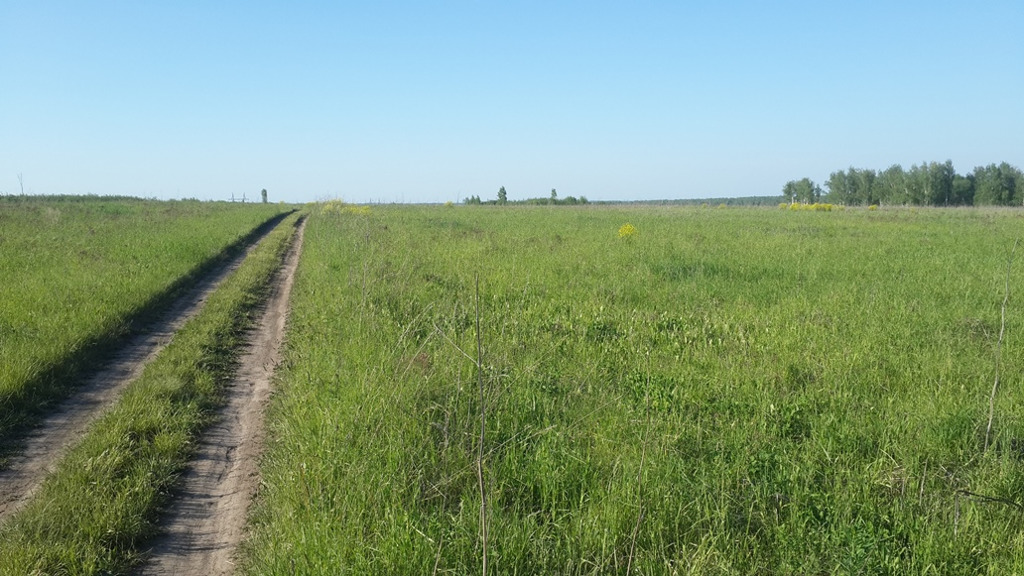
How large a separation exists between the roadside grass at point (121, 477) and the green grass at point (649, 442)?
0.64m

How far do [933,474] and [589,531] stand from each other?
7.36 ft

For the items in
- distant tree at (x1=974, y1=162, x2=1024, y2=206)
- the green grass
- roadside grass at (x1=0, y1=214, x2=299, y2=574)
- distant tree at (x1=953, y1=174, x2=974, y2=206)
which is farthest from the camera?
distant tree at (x1=953, y1=174, x2=974, y2=206)

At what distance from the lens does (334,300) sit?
896 cm

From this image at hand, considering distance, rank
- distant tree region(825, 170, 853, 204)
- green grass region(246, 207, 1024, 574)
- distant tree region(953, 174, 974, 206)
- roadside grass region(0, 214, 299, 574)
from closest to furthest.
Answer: green grass region(246, 207, 1024, 574) < roadside grass region(0, 214, 299, 574) < distant tree region(953, 174, 974, 206) < distant tree region(825, 170, 853, 204)

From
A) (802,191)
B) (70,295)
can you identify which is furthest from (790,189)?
(70,295)

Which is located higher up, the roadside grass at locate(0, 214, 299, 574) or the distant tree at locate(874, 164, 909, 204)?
the distant tree at locate(874, 164, 909, 204)

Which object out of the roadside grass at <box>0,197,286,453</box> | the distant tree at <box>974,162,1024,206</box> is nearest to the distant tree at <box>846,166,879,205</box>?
the distant tree at <box>974,162,1024,206</box>

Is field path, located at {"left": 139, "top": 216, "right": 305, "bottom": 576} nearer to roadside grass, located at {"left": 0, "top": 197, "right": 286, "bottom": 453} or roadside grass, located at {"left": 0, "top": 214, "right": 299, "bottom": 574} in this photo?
roadside grass, located at {"left": 0, "top": 214, "right": 299, "bottom": 574}

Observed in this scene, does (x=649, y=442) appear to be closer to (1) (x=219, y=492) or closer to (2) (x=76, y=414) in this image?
(1) (x=219, y=492)

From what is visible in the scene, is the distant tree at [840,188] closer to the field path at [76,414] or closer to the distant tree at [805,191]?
the distant tree at [805,191]

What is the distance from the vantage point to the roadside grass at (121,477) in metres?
3.15

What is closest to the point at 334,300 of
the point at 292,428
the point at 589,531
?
the point at 292,428

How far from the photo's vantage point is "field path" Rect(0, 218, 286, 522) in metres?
3.92

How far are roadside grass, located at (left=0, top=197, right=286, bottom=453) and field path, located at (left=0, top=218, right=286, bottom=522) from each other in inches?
6.4
